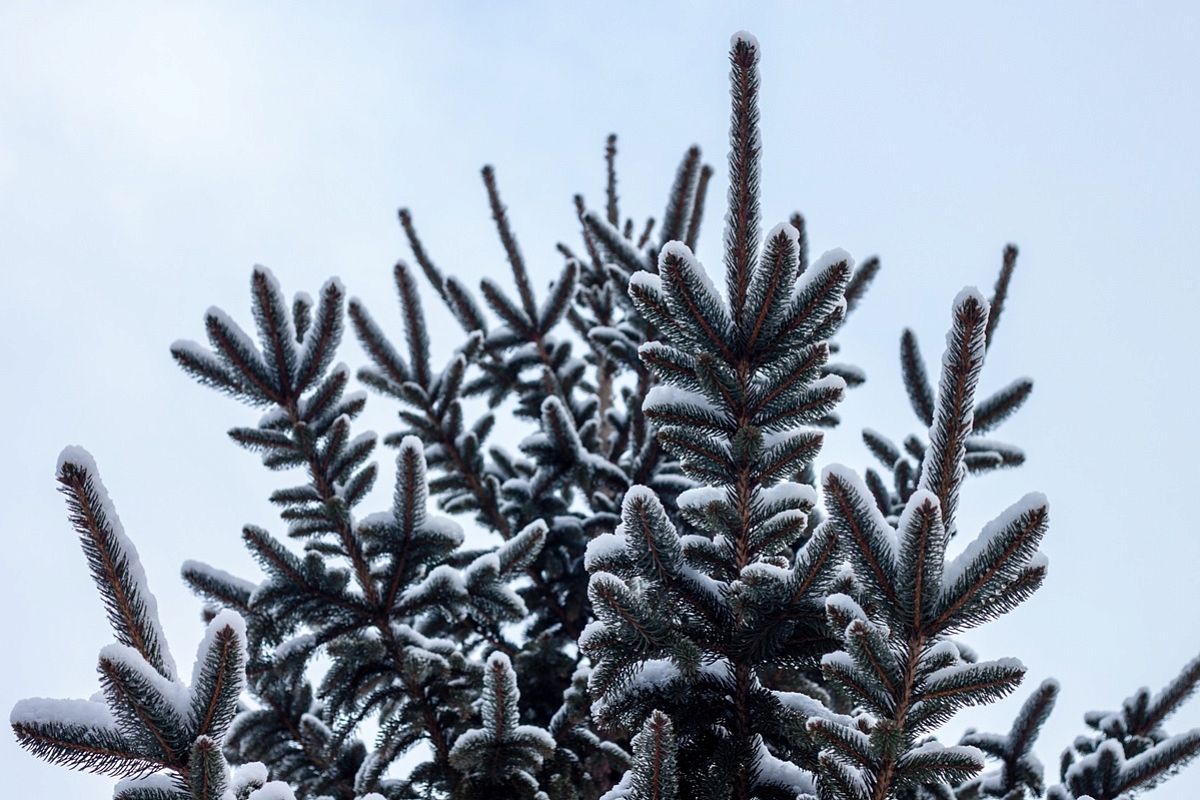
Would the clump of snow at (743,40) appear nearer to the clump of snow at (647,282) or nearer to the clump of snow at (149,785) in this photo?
the clump of snow at (647,282)

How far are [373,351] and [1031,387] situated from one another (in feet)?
11.5

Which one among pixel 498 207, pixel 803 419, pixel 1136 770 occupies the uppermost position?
pixel 498 207

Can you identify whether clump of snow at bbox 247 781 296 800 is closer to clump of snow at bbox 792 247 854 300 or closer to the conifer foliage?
the conifer foliage

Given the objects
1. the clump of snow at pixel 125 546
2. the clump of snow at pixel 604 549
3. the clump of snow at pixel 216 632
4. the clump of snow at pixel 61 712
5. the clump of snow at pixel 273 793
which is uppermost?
the clump of snow at pixel 604 549

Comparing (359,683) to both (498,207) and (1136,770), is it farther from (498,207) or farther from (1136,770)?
(498,207)

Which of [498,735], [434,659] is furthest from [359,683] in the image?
[498,735]

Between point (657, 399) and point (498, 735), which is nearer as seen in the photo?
point (657, 399)

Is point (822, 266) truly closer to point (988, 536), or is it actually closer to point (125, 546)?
point (988, 536)

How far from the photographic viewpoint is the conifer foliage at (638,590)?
202 centimetres

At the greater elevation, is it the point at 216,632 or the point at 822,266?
the point at 822,266

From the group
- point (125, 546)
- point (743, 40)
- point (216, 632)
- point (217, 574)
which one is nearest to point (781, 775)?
point (216, 632)

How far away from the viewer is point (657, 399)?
108 inches

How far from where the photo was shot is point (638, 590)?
2723 millimetres

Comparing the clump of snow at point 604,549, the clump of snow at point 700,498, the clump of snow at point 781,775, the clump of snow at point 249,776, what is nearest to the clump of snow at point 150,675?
the clump of snow at point 249,776
